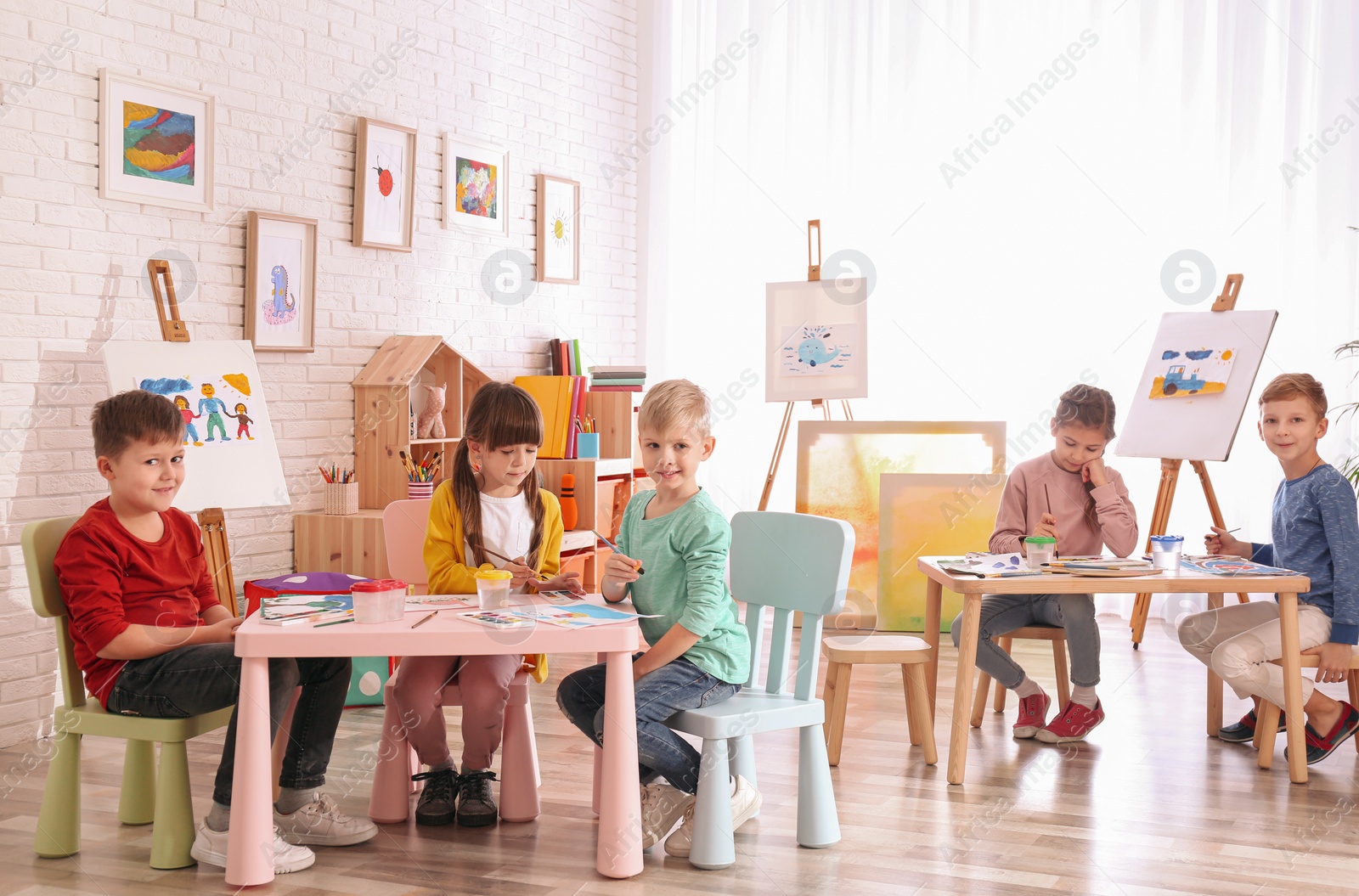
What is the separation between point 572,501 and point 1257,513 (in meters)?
2.98

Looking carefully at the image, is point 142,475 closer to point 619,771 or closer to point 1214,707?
point 619,771

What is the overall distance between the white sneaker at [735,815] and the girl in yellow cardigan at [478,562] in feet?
1.51

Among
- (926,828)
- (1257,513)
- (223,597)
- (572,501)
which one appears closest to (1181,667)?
(1257,513)

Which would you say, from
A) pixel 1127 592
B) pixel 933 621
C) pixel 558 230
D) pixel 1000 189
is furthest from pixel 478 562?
pixel 1000 189

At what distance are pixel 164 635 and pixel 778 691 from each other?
1.32m

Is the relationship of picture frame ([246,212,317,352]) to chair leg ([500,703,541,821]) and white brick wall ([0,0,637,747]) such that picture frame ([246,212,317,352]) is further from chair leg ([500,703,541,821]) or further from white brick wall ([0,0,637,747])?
chair leg ([500,703,541,821])

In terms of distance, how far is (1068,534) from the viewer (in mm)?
3621

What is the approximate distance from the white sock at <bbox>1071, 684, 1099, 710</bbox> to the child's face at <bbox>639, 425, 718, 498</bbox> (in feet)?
5.06

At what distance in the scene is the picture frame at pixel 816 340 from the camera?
5320mm

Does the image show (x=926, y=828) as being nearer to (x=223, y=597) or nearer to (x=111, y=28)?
(x=223, y=597)

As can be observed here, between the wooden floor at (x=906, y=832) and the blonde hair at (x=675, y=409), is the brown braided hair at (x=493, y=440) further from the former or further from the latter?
the wooden floor at (x=906, y=832)

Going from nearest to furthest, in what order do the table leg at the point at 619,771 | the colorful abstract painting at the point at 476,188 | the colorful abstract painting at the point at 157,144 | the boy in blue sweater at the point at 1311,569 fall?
the table leg at the point at 619,771 < the boy in blue sweater at the point at 1311,569 < the colorful abstract painting at the point at 157,144 < the colorful abstract painting at the point at 476,188

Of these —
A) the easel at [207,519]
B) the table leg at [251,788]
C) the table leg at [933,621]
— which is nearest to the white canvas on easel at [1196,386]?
the table leg at [933,621]

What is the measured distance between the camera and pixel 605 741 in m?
2.40
